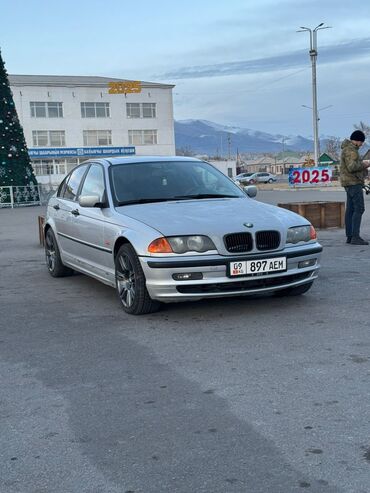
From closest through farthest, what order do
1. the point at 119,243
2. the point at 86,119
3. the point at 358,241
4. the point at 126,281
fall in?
the point at 126,281, the point at 119,243, the point at 358,241, the point at 86,119

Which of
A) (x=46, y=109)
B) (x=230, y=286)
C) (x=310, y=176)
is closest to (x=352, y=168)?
(x=230, y=286)

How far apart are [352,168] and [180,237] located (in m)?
5.67

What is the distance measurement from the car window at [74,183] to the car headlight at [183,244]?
2.52 meters

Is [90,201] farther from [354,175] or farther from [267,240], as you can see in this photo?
[354,175]

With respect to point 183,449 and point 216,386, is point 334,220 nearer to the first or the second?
point 216,386

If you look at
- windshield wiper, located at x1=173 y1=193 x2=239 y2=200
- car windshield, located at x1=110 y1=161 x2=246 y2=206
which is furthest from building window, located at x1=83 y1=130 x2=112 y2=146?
windshield wiper, located at x1=173 y1=193 x2=239 y2=200

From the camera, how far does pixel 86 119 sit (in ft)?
233

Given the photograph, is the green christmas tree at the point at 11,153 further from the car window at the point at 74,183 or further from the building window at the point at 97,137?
the building window at the point at 97,137

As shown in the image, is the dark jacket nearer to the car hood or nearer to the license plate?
the car hood

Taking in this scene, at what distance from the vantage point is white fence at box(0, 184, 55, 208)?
27.2m

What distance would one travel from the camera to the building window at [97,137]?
71.6m

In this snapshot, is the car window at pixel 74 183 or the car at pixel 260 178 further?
the car at pixel 260 178

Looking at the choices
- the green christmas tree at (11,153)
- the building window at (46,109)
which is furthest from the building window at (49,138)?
the green christmas tree at (11,153)

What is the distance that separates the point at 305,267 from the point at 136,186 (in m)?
2.06
